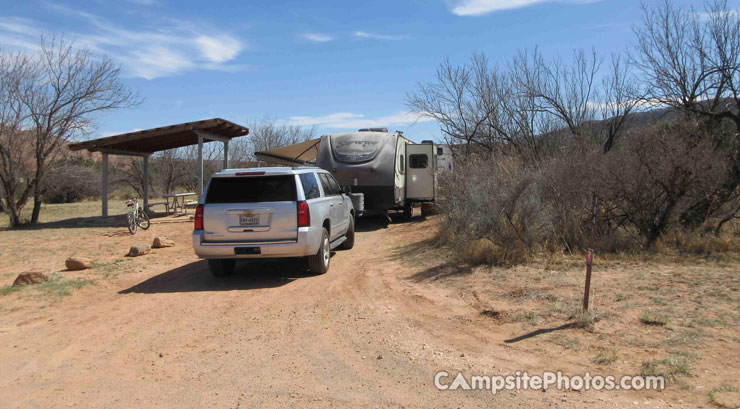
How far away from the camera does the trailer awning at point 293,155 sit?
23125 millimetres

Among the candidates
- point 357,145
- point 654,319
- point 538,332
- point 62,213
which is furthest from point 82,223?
point 654,319

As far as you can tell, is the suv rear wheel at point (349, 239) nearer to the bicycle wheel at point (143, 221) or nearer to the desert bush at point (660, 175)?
the desert bush at point (660, 175)

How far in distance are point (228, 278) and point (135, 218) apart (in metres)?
7.09

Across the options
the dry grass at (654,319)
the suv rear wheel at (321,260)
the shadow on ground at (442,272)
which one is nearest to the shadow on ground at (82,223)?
the suv rear wheel at (321,260)

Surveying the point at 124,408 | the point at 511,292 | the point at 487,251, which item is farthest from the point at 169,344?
the point at 487,251

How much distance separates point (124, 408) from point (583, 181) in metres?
8.18

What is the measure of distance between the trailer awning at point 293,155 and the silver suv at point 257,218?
45.9 feet

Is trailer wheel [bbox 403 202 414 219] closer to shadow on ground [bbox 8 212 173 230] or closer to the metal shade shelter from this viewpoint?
the metal shade shelter

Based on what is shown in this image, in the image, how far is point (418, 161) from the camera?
58.7 feet

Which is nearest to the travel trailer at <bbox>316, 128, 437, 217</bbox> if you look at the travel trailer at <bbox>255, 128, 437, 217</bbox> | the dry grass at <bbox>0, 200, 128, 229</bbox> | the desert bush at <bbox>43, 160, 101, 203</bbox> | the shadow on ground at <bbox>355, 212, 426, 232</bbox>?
the travel trailer at <bbox>255, 128, 437, 217</bbox>

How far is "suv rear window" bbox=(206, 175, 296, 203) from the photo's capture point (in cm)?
870

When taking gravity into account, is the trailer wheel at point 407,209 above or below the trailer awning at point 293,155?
below

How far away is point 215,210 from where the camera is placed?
28.2 feet

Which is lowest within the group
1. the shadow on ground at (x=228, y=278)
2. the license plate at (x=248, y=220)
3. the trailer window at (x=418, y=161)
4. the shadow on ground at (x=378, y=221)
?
the shadow on ground at (x=228, y=278)
